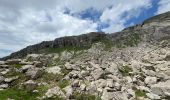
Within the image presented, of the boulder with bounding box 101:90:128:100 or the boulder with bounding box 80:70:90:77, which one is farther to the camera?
the boulder with bounding box 80:70:90:77

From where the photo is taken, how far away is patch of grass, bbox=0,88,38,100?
36.6 m

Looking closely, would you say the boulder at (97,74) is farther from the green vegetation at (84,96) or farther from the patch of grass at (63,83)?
the green vegetation at (84,96)

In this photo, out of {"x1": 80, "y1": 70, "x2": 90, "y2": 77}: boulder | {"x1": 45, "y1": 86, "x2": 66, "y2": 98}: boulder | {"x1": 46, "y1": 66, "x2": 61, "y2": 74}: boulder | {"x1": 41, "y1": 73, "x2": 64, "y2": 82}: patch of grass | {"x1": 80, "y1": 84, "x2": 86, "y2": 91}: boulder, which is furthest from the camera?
{"x1": 46, "y1": 66, "x2": 61, "y2": 74}: boulder

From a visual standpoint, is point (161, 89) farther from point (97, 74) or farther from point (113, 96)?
point (97, 74)

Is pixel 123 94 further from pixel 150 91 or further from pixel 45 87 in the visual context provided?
pixel 45 87

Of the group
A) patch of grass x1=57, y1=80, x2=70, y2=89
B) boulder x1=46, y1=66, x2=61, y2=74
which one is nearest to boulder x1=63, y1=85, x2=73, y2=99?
patch of grass x1=57, y1=80, x2=70, y2=89

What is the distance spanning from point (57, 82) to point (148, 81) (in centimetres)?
1591

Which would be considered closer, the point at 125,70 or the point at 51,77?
the point at 51,77

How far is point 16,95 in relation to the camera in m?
37.5

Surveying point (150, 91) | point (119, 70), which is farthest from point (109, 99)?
point (119, 70)

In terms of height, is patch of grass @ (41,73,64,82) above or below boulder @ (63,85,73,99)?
above

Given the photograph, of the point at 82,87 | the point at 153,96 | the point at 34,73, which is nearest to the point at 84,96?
the point at 82,87

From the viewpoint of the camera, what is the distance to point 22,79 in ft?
147

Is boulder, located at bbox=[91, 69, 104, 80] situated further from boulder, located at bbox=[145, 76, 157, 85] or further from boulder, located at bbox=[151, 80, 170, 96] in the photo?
boulder, located at bbox=[151, 80, 170, 96]
